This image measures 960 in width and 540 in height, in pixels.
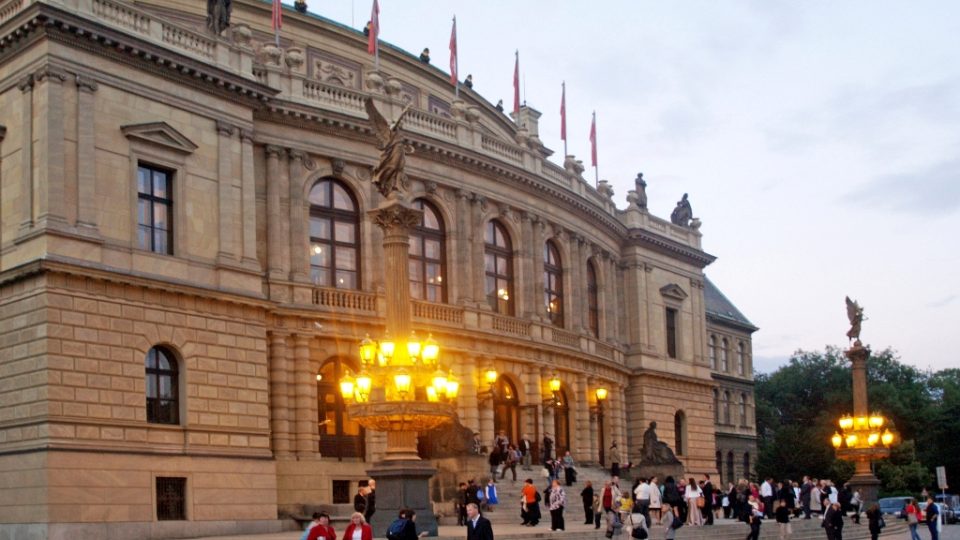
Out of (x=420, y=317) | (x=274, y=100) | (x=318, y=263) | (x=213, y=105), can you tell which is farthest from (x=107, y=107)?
(x=420, y=317)

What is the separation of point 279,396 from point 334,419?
9.25 feet

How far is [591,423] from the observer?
2357 inches

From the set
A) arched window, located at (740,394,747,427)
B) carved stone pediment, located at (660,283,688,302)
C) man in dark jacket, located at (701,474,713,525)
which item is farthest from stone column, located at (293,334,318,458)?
arched window, located at (740,394,747,427)

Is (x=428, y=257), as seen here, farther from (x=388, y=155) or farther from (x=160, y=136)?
(x=388, y=155)

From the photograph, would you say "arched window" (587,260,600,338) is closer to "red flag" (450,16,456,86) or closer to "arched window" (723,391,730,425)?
"red flag" (450,16,456,86)

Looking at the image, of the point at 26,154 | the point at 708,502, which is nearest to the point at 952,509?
the point at 708,502

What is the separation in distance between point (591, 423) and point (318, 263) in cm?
1764

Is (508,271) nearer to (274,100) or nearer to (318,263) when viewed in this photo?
(318,263)

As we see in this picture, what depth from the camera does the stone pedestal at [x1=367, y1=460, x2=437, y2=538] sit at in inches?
1101

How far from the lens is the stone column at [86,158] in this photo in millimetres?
37438

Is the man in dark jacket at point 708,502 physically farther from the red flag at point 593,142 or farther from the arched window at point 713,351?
the arched window at point 713,351

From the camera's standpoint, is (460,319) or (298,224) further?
(460,319)

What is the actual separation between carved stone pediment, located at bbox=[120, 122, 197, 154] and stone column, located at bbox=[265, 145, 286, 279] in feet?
15.7

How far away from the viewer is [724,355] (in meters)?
90.6
